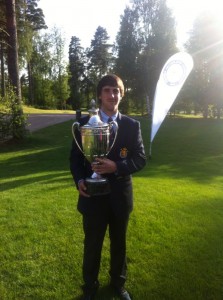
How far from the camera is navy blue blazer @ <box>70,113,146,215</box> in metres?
2.74

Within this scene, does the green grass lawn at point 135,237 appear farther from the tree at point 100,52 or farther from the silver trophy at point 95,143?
the tree at point 100,52

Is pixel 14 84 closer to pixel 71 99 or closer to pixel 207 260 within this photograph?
pixel 207 260

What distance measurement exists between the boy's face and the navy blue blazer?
0.48 ft

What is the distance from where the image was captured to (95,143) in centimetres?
258

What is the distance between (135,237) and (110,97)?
2448mm

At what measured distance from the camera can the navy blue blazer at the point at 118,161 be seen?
2.74m

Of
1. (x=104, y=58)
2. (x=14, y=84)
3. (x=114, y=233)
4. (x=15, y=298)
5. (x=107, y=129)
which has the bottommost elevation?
(x=15, y=298)

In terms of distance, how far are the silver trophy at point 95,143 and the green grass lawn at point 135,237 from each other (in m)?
1.36

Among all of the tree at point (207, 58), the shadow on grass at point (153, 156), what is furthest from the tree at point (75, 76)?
the shadow on grass at point (153, 156)

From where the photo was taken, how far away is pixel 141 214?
5223mm

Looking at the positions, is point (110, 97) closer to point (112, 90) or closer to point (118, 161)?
point (112, 90)

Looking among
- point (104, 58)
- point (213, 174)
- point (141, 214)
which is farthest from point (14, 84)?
point (104, 58)

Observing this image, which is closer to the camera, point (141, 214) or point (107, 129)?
point (107, 129)

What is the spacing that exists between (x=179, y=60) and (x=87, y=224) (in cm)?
764
